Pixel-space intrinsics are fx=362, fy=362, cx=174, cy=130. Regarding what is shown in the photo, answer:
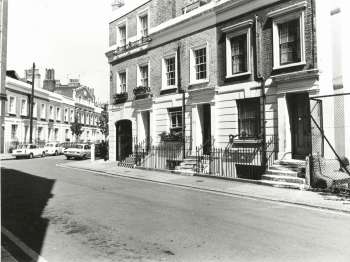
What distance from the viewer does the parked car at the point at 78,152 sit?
3256 centimetres

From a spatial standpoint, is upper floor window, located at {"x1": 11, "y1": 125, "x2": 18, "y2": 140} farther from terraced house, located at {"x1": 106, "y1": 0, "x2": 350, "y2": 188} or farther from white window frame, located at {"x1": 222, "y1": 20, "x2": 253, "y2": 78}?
white window frame, located at {"x1": 222, "y1": 20, "x2": 253, "y2": 78}

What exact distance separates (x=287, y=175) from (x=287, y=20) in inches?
253

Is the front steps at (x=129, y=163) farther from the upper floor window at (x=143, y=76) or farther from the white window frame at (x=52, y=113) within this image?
the white window frame at (x=52, y=113)

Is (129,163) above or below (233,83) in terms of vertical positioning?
below

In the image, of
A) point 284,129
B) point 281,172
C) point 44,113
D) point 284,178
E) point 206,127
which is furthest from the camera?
point 44,113

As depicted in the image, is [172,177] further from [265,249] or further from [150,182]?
[265,249]

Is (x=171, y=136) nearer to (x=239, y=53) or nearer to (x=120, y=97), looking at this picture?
(x=239, y=53)

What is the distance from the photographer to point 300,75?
1414 centimetres

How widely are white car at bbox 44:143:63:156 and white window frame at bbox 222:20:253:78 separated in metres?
27.5

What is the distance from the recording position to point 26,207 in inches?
387

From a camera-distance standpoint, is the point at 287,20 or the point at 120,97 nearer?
the point at 287,20

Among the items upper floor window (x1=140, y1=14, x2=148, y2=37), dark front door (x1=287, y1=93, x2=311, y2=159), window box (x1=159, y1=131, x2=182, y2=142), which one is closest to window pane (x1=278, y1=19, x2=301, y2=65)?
dark front door (x1=287, y1=93, x2=311, y2=159)

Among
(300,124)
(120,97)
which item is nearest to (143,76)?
(120,97)

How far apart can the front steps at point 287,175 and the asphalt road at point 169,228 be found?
282 cm
